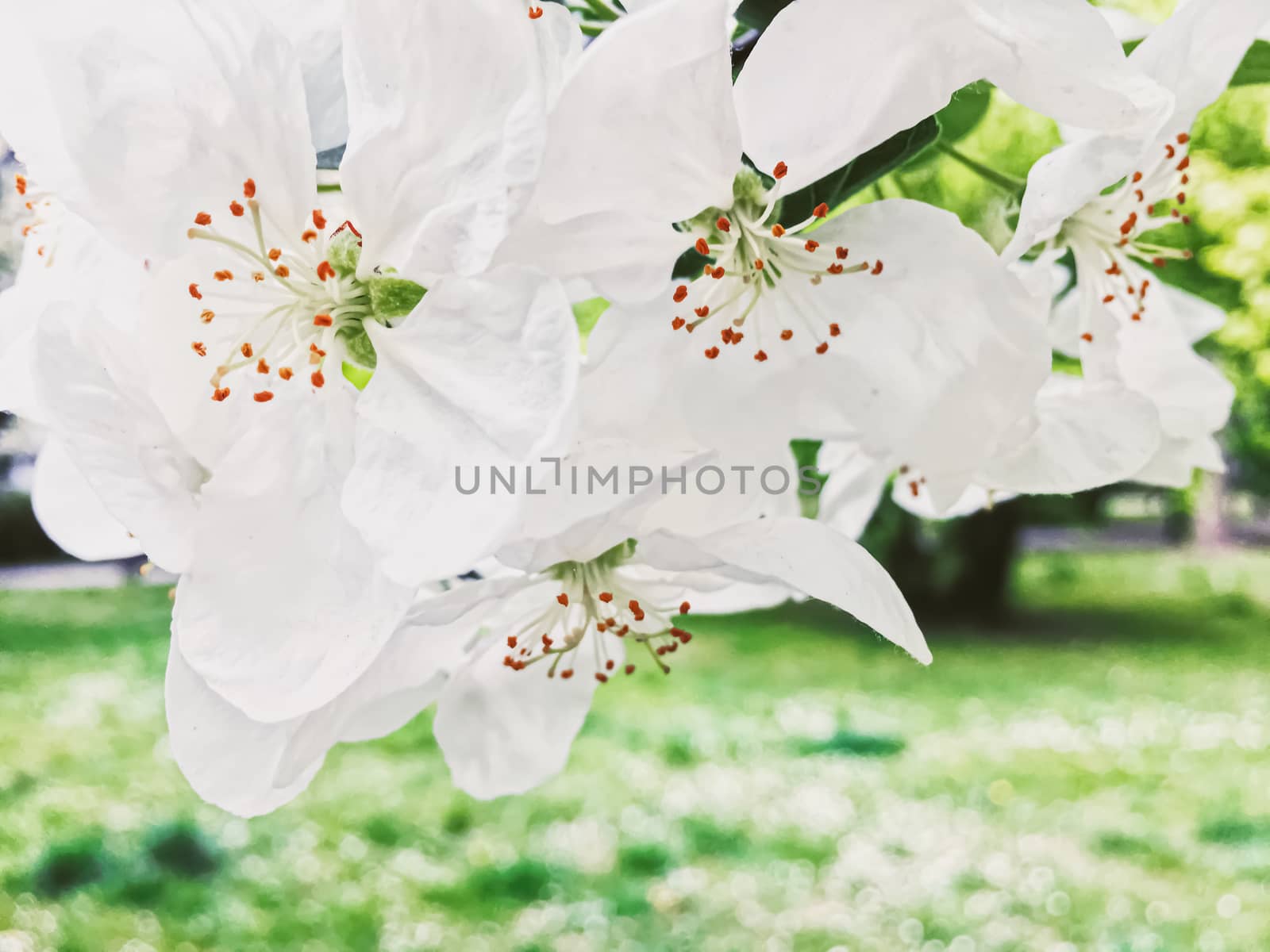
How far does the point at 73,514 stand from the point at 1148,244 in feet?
2.43

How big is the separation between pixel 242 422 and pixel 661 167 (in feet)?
0.72

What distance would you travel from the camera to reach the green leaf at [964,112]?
25.3 inches

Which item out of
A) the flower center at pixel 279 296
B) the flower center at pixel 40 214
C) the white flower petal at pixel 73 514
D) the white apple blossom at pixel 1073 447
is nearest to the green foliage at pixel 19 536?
the flower center at pixel 40 214

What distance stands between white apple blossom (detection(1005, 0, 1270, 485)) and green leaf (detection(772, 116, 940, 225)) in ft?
0.21

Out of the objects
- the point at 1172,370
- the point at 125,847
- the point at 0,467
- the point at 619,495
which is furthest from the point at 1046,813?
the point at 0,467

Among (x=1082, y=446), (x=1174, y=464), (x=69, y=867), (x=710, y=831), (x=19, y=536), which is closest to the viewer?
(x=1082, y=446)

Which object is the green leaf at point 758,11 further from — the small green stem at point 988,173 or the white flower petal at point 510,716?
the white flower petal at point 510,716

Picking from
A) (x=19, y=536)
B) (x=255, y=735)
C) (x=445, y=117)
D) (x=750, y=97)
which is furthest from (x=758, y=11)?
(x=19, y=536)

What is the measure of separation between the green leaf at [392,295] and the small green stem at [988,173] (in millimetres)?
335

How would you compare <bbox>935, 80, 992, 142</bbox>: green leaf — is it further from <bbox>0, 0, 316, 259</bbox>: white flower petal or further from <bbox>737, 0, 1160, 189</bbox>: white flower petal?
<bbox>0, 0, 316, 259</bbox>: white flower petal

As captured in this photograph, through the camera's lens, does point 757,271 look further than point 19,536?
No

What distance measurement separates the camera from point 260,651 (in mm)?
517

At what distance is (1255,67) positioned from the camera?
2.52 feet

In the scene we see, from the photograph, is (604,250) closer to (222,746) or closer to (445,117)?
(445,117)
